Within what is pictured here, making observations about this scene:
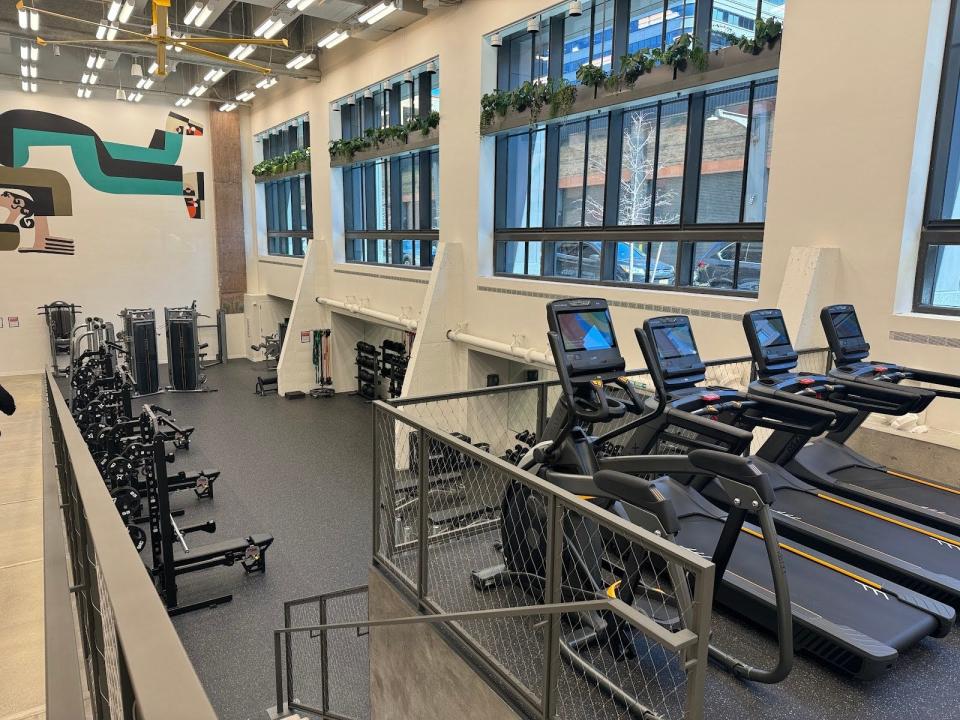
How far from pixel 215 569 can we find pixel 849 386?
246 inches

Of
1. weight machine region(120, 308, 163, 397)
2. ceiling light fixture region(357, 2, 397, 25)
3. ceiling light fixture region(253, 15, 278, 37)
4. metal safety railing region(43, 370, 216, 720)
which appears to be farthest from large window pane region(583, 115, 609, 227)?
weight machine region(120, 308, 163, 397)

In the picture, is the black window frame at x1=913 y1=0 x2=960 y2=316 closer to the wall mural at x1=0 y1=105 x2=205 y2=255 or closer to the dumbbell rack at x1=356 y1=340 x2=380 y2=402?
the dumbbell rack at x1=356 y1=340 x2=380 y2=402

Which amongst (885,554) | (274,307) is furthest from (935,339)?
(274,307)

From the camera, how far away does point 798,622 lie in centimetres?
279

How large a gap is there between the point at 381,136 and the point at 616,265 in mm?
5562

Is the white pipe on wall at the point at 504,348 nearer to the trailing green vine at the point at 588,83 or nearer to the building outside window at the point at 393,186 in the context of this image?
the building outside window at the point at 393,186

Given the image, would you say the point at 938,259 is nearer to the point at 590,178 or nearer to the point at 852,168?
the point at 852,168

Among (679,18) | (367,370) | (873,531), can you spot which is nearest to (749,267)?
(679,18)

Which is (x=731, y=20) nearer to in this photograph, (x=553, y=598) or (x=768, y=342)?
(x=768, y=342)

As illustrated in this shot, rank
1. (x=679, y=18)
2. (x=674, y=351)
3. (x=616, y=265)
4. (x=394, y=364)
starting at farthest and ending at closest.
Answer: (x=394, y=364) → (x=616, y=265) → (x=679, y=18) → (x=674, y=351)

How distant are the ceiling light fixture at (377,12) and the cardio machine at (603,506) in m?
7.00

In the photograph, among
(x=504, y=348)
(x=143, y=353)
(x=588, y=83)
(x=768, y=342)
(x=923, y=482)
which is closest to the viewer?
(x=768, y=342)

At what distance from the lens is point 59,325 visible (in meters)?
14.3

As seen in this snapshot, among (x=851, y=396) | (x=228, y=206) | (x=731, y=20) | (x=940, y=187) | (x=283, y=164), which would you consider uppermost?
(x=731, y=20)
